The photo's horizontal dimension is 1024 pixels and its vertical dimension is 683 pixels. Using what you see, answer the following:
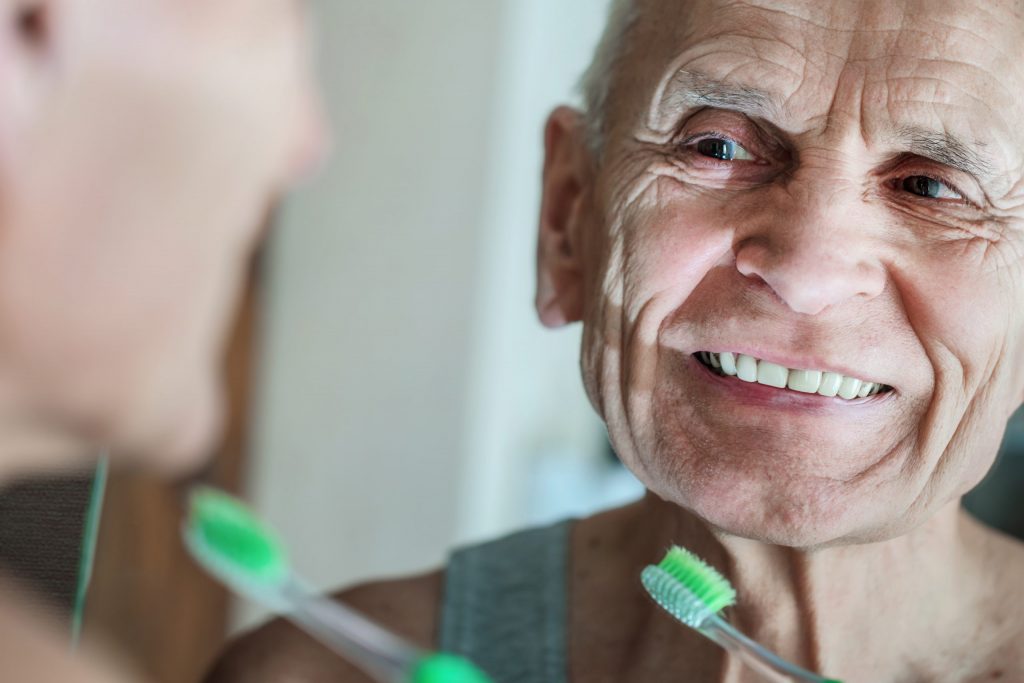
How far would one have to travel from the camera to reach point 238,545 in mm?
721

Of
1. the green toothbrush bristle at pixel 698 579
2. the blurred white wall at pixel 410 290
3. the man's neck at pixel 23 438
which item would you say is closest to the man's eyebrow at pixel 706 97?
the green toothbrush bristle at pixel 698 579

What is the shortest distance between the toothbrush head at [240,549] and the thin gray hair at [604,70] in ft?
1.83

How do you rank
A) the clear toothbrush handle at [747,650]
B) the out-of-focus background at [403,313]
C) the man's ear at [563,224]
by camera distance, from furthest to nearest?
the out-of-focus background at [403,313] → the man's ear at [563,224] → the clear toothbrush handle at [747,650]

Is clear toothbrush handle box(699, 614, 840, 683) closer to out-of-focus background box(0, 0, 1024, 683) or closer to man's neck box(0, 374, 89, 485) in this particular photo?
man's neck box(0, 374, 89, 485)

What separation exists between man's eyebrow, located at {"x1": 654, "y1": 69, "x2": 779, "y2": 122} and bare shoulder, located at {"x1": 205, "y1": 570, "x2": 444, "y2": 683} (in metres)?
0.54

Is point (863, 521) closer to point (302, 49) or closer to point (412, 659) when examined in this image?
point (412, 659)

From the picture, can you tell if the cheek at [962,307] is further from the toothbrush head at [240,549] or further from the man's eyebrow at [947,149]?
the toothbrush head at [240,549]

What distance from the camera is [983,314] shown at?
97 centimetres

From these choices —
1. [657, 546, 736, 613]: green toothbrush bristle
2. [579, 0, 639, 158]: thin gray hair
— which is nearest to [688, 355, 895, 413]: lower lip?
[657, 546, 736, 613]: green toothbrush bristle

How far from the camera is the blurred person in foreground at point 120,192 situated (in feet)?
1.81

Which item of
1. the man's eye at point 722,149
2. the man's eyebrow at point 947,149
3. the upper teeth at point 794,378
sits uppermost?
the man's eyebrow at point 947,149

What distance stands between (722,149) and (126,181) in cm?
60

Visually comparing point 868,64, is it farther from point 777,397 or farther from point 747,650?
point 747,650

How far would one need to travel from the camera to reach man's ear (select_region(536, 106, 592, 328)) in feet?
3.93
